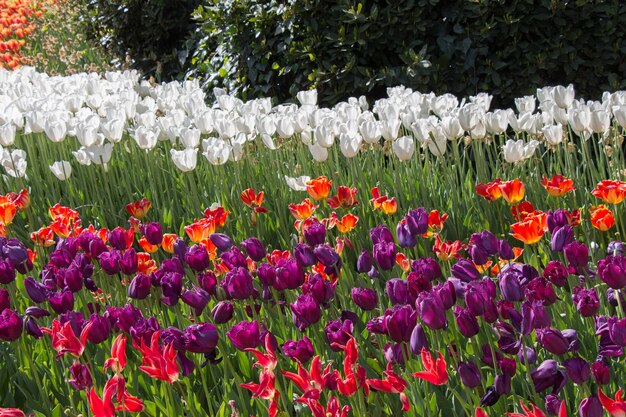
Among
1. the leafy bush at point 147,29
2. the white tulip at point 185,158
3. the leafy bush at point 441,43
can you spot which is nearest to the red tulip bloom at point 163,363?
the white tulip at point 185,158

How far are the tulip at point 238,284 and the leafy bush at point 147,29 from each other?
525cm

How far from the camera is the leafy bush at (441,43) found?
5.02 m

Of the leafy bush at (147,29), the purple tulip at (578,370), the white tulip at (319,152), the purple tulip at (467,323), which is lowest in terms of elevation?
the purple tulip at (578,370)

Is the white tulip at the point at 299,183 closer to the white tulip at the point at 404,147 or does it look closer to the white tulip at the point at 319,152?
the white tulip at the point at 319,152

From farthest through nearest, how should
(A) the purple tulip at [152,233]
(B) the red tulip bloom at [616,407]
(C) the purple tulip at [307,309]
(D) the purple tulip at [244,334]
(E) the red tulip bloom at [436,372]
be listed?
(A) the purple tulip at [152,233] < (C) the purple tulip at [307,309] < (D) the purple tulip at [244,334] < (E) the red tulip bloom at [436,372] < (B) the red tulip bloom at [616,407]

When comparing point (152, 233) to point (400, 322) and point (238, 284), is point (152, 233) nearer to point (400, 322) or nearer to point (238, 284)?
point (238, 284)

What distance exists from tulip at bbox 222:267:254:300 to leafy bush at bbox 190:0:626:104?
314 centimetres

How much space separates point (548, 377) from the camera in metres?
1.63

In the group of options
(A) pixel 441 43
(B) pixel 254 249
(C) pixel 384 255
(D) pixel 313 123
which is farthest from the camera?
(A) pixel 441 43

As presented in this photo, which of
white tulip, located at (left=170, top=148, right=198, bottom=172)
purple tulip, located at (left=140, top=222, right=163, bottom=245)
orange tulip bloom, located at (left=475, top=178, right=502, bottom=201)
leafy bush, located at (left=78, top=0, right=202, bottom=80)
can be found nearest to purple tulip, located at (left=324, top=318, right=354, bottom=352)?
purple tulip, located at (left=140, top=222, right=163, bottom=245)

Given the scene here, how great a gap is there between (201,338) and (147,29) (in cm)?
610

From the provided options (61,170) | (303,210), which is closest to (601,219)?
(303,210)

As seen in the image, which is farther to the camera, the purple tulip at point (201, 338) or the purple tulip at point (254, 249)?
the purple tulip at point (254, 249)

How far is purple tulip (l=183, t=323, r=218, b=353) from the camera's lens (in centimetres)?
177
